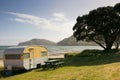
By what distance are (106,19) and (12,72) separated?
28.1 meters

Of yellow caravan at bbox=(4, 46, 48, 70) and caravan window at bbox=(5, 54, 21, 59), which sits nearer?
yellow caravan at bbox=(4, 46, 48, 70)

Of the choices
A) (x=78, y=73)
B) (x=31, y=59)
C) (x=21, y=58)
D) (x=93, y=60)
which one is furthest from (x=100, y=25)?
(x=78, y=73)

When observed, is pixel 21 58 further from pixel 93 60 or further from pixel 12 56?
pixel 93 60

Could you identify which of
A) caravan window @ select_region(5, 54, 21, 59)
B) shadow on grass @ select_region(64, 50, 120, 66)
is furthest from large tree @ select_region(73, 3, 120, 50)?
caravan window @ select_region(5, 54, 21, 59)

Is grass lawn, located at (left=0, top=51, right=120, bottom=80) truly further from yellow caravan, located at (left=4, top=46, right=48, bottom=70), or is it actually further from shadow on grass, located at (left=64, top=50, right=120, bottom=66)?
shadow on grass, located at (left=64, top=50, right=120, bottom=66)

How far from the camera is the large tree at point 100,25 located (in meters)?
43.7

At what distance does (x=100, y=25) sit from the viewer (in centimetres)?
4438

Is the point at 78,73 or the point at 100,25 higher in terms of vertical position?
the point at 100,25

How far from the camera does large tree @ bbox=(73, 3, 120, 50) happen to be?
43719 mm

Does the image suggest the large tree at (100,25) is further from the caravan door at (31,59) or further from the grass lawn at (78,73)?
the caravan door at (31,59)

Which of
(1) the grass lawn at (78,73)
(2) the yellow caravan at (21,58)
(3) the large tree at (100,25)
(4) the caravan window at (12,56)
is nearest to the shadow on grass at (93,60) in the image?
(1) the grass lawn at (78,73)

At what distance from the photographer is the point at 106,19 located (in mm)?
44000

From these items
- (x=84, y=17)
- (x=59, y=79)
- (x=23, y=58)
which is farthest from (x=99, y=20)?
(x=59, y=79)

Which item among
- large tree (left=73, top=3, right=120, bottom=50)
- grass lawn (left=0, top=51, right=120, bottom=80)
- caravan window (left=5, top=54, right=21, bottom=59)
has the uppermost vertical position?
large tree (left=73, top=3, right=120, bottom=50)
